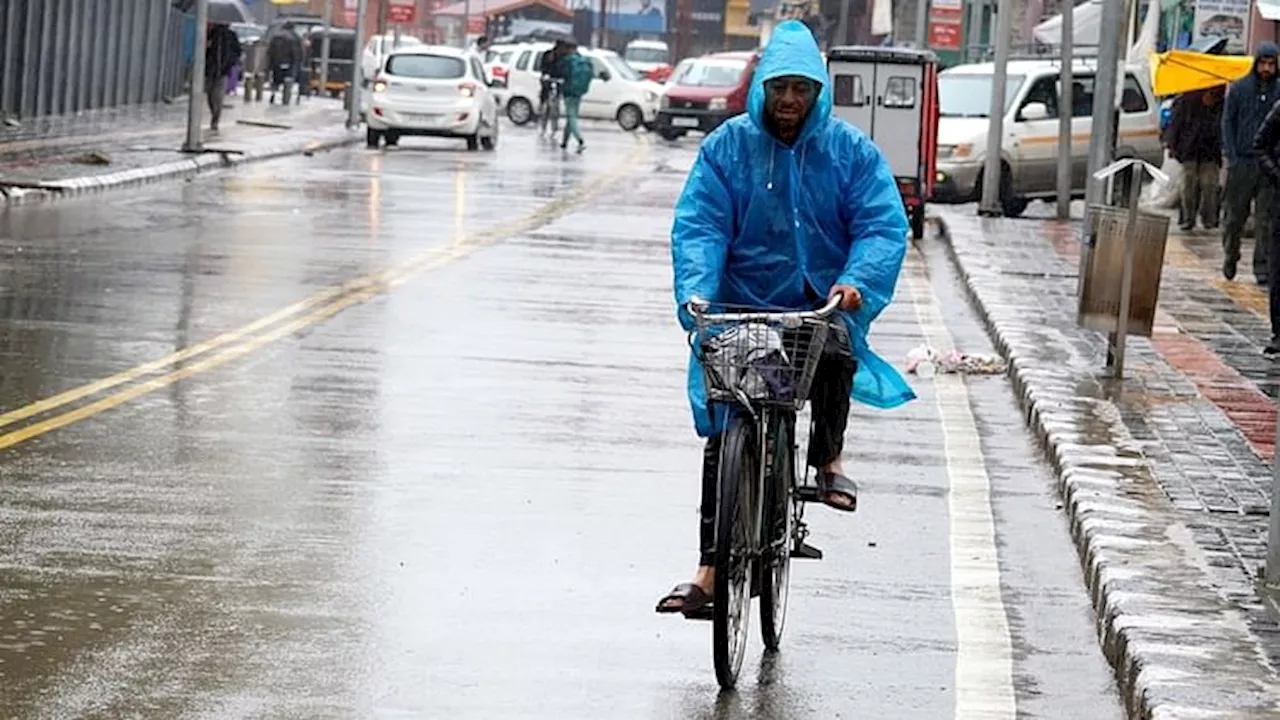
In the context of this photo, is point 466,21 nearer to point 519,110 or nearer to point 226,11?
point 519,110

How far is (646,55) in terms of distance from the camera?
80.7m

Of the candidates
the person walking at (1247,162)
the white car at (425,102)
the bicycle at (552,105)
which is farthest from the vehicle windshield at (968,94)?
the bicycle at (552,105)

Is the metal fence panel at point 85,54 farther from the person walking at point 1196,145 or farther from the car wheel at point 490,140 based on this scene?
the person walking at point 1196,145

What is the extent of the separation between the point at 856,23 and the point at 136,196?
67.4 meters

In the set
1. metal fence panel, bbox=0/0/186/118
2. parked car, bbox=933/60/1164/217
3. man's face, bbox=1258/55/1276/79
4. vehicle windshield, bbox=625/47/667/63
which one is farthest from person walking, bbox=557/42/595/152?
vehicle windshield, bbox=625/47/667/63

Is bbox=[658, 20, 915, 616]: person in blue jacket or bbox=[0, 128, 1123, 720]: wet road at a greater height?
bbox=[658, 20, 915, 616]: person in blue jacket

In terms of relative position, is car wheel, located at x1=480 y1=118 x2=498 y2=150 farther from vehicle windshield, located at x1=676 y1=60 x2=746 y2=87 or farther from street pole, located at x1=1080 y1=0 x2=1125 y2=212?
street pole, located at x1=1080 y1=0 x2=1125 y2=212

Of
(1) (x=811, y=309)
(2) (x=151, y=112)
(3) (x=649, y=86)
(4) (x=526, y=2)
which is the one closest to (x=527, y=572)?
(1) (x=811, y=309)

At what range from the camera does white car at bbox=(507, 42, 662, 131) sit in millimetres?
58312

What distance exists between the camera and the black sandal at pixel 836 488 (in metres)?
8.34

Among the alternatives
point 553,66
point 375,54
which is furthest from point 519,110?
point 553,66

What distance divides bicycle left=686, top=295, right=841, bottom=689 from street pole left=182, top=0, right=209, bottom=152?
26.6m

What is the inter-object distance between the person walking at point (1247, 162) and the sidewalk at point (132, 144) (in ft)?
34.9

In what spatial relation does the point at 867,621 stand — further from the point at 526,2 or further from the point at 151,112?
the point at 526,2
